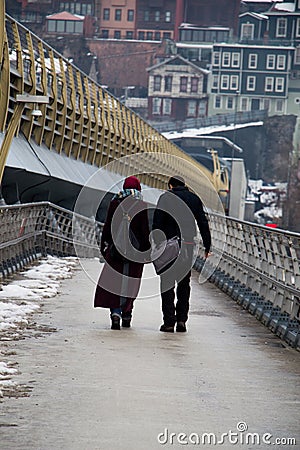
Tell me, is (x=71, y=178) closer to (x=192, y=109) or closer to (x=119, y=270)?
(x=119, y=270)

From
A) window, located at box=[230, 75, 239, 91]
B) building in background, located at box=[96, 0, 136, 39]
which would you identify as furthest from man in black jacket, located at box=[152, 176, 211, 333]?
building in background, located at box=[96, 0, 136, 39]

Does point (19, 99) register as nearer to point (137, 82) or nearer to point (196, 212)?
point (196, 212)

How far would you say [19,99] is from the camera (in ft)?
65.5

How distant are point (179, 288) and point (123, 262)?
25.2 inches

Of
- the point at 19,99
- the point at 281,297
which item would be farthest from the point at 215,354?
the point at 19,99

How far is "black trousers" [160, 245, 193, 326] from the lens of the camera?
1235 centimetres

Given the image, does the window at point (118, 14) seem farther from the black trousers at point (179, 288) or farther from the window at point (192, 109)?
the black trousers at point (179, 288)

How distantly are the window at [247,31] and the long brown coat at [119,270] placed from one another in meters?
159

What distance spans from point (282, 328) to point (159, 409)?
17.5ft

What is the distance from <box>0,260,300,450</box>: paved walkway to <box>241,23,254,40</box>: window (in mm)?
159129

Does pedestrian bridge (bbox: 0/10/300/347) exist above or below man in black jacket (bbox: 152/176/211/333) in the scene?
below

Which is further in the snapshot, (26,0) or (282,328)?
(26,0)

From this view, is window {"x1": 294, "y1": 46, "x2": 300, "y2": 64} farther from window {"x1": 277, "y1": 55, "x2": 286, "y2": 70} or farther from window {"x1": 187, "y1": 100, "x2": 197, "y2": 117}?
window {"x1": 187, "y1": 100, "x2": 197, "y2": 117}

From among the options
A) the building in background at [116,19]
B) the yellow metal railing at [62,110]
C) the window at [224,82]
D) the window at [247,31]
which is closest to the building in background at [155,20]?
the building in background at [116,19]
